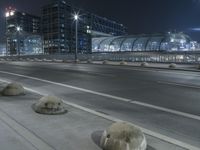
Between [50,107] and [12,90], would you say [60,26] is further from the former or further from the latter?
[50,107]

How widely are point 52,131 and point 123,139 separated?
2.02 metres

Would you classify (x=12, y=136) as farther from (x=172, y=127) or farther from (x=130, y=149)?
(x=172, y=127)

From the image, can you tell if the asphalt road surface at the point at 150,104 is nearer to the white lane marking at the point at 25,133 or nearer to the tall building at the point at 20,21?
the white lane marking at the point at 25,133

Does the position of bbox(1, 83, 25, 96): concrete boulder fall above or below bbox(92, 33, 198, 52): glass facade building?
below

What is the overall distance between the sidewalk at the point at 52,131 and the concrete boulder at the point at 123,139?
1.16 ft

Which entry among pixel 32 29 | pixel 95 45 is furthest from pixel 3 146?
pixel 32 29

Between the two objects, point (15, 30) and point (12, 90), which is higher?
point (15, 30)

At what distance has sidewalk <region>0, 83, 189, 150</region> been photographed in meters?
5.95

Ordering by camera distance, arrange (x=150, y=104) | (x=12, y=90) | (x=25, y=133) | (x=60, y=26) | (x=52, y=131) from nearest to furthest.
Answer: (x=25, y=133)
(x=52, y=131)
(x=150, y=104)
(x=12, y=90)
(x=60, y=26)

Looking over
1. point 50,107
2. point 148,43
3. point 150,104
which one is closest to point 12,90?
point 50,107

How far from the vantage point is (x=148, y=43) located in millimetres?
68688

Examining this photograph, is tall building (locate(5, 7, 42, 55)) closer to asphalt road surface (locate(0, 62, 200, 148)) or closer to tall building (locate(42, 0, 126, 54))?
tall building (locate(42, 0, 126, 54))

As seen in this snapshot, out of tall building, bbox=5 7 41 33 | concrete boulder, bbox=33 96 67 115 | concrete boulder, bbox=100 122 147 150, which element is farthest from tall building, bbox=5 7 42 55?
concrete boulder, bbox=100 122 147 150

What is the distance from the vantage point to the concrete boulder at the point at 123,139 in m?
5.41
